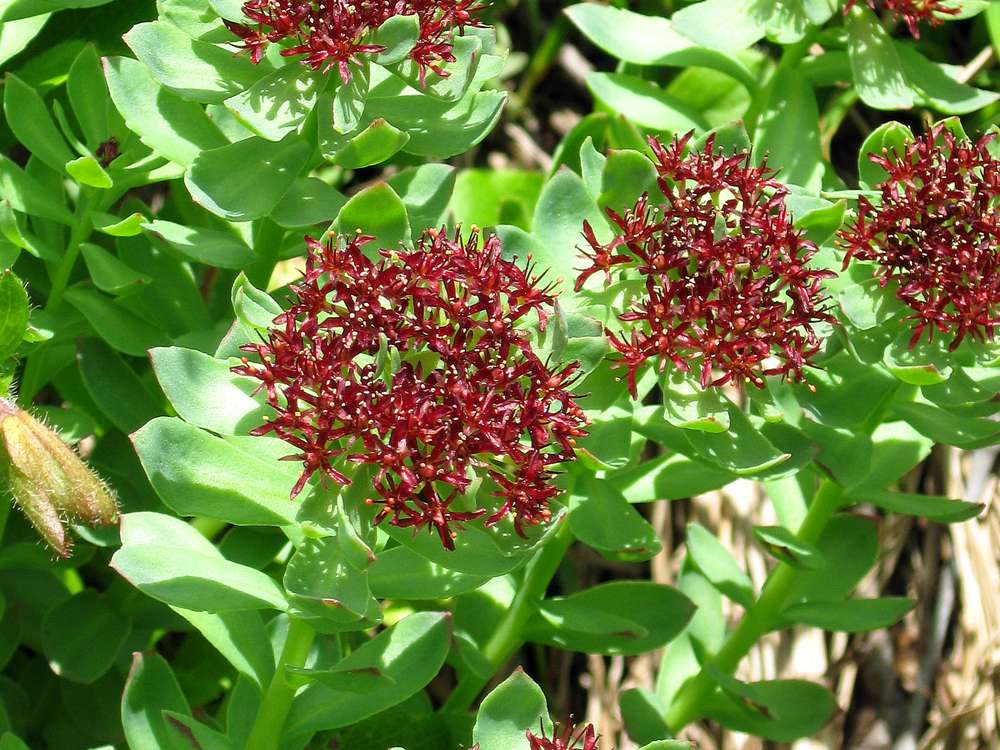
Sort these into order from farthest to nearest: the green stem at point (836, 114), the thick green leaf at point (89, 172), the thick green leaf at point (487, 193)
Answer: the green stem at point (836, 114) < the thick green leaf at point (487, 193) < the thick green leaf at point (89, 172)

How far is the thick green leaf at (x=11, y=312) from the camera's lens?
146 cm

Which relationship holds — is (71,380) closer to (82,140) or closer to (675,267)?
(82,140)

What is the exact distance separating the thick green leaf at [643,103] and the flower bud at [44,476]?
0.96 meters

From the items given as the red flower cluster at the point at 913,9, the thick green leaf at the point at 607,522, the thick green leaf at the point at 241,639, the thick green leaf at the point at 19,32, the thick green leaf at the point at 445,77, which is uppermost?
the red flower cluster at the point at 913,9

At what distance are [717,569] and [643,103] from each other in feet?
2.42

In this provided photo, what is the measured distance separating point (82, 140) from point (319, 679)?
1210 mm

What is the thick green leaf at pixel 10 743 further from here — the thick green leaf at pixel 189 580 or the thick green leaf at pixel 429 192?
the thick green leaf at pixel 429 192

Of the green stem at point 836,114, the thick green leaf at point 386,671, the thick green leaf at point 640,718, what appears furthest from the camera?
the green stem at point 836,114

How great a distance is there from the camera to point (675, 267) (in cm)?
140

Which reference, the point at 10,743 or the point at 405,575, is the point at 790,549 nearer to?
the point at 405,575

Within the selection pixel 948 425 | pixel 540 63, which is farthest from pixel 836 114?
pixel 948 425

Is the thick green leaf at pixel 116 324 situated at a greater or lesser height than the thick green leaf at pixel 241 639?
greater

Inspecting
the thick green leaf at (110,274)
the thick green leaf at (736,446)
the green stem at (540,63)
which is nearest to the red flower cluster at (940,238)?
the thick green leaf at (736,446)

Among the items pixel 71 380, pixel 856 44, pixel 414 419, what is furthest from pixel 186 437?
pixel 856 44
